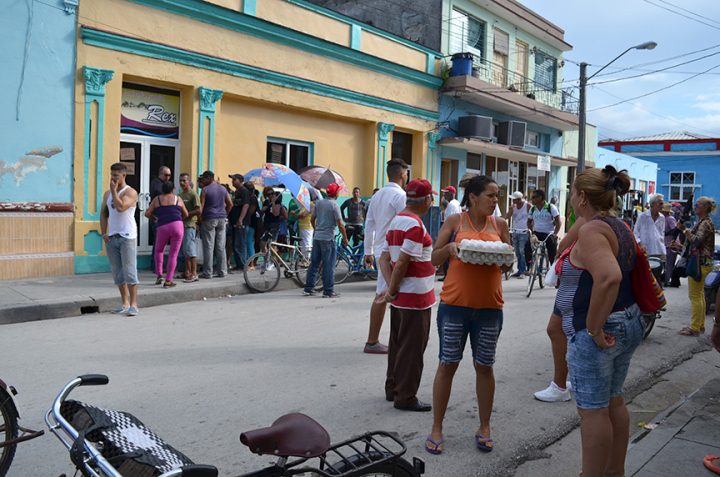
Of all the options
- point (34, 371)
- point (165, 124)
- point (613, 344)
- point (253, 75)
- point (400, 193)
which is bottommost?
point (34, 371)

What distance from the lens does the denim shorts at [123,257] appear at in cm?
813

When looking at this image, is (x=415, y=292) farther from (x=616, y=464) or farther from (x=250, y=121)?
(x=250, y=121)

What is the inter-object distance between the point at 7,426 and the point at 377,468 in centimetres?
207

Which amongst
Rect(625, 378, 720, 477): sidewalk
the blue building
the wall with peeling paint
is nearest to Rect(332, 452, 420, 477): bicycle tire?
Rect(625, 378, 720, 477): sidewalk

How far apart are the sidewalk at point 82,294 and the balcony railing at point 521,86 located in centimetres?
1276

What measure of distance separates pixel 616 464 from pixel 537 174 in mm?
21173

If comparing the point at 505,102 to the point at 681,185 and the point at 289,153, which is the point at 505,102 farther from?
the point at 681,185

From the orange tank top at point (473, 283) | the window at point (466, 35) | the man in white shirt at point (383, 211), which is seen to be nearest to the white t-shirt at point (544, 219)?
the man in white shirt at point (383, 211)

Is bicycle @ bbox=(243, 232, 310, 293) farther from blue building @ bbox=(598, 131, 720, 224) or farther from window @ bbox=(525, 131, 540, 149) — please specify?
blue building @ bbox=(598, 131, 720, 224)

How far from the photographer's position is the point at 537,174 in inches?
931

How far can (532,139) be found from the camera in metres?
24.7

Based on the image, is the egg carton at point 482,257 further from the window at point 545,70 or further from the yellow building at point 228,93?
the window at point 545,70

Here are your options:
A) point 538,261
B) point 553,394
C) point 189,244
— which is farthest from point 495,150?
point 553,394

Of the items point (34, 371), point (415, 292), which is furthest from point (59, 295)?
point (415, 292)
